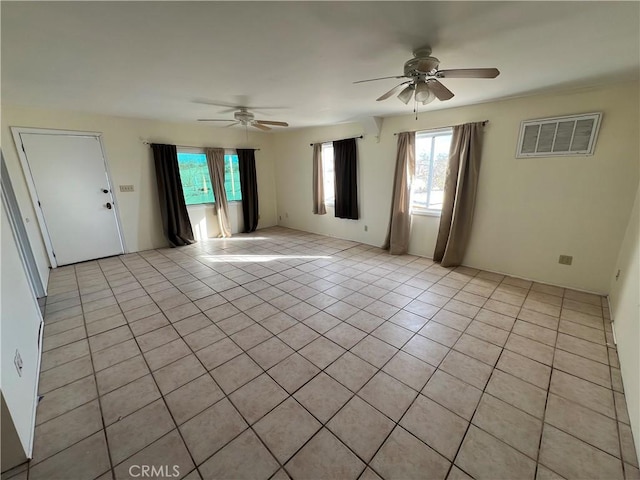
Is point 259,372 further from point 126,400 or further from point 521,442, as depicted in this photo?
point 521,442

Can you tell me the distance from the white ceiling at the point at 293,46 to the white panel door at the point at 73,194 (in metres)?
0.95

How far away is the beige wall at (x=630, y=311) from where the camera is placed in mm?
1547

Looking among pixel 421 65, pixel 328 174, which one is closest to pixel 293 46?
pixel 421 65

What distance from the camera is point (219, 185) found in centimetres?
550

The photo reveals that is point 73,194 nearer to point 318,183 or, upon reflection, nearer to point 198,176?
point 198,176

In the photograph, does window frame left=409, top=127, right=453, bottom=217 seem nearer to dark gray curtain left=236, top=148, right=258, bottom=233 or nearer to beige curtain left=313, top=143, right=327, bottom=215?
beige curtain left=313, top=143, right=327, bottom=215

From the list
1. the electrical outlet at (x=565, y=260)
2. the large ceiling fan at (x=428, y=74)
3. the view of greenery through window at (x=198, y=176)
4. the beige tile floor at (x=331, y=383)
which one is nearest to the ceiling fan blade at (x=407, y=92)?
the large ceiling fan at (x=428, y=74)

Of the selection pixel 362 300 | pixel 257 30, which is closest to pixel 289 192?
pixel 362 300

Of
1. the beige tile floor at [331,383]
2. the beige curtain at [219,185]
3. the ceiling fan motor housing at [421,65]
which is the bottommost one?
the beige tile floor at [331,383]

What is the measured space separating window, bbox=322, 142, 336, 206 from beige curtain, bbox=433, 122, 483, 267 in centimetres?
231

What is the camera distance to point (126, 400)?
1700 millimetres

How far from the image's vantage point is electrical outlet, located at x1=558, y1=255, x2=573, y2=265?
10.0 feet

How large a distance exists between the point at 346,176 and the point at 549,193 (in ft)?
9.88

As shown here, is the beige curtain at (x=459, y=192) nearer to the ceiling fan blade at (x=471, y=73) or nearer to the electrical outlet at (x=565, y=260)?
the electrical outlet at (x=565, y=260)
